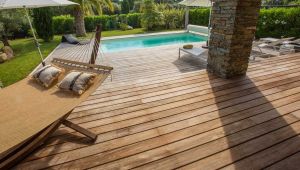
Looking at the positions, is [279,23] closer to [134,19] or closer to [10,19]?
[134,19]

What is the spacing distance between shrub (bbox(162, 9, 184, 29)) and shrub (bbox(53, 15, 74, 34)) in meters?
9.30

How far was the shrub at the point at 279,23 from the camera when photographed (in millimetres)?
9750

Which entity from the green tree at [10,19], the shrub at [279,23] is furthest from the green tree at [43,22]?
the shrub at [279,23]

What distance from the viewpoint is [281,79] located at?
13.8 feet

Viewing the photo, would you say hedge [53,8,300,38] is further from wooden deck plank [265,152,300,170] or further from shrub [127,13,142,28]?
wooden deck plank [265,152,300,170]

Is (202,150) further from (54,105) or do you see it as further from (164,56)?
(164,56)

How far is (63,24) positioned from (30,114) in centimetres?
1862

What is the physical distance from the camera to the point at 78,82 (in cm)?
297

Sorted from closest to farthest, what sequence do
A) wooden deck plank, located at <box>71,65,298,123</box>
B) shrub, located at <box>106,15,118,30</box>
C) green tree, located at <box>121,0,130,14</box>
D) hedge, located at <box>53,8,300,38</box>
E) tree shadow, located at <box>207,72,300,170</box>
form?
tree shadow, located at <box>207,72,300,170</box>
wooden deck plank, located at <box>71,65,298,123</box>
hedge, located at <box>53,8,300,38</box>
shrub, located at <box>106,15,118,30</box>
green tree, located at <box>121,0,130,14</box>

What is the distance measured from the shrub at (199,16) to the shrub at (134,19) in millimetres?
5768

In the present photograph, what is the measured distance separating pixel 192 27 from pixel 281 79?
12.7 metres

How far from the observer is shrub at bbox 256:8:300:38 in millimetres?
9750

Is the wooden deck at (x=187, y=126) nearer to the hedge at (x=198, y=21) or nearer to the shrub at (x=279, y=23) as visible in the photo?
the shrub at (x=279, y=23)

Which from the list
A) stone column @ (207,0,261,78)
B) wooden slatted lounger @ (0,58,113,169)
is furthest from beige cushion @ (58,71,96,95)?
stone column @ (207,0,261,78)
